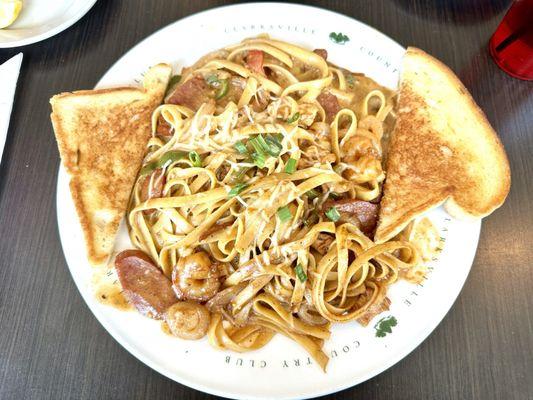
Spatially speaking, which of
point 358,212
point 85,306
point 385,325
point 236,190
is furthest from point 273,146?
point 85,306

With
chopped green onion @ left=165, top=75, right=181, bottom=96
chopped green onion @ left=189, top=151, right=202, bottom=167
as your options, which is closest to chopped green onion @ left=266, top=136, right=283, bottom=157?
chopped green onion @ left=189, top=151, right=202, bottom=167

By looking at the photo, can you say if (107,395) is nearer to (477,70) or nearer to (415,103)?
(415,103)

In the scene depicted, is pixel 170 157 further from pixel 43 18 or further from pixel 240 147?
pixel 43 18

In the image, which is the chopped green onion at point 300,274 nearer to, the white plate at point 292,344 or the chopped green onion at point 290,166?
the white plate at point 292,344

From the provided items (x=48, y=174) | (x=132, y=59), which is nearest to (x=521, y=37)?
(x=132, y=59)

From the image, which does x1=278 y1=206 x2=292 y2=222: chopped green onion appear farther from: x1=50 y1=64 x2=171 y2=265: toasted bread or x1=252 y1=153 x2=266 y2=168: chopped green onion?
x1=50 y1=64 x2=171 y2=265: toasted bread

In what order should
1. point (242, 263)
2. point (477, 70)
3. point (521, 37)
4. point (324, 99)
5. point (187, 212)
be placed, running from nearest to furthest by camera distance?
1. point (242, 263)
2. point (187, 212)
3. point (324, 99)
4. point (521, 37)
5. point (477, 70)

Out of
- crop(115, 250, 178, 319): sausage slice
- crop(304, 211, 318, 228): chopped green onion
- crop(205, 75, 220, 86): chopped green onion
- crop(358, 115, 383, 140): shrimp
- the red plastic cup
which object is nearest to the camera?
crop(115, 250, 178, 319): sausage slice
